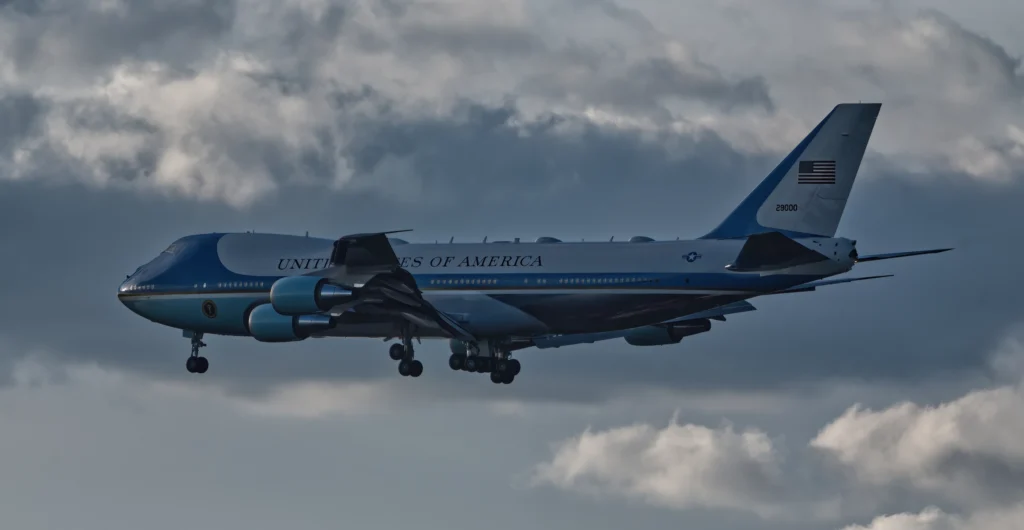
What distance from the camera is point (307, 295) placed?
64.6m

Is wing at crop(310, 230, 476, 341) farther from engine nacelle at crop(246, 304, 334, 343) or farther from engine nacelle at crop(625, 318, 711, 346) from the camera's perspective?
engine nacelle at crop(625, 318, 711, 346)

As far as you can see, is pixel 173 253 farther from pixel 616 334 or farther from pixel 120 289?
pixel 616 334

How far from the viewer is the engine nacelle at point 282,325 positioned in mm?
69438

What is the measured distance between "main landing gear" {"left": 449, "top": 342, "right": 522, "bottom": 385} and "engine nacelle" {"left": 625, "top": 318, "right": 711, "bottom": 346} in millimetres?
6006

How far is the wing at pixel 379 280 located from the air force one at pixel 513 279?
8 centimetres

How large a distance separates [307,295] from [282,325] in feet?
17.4

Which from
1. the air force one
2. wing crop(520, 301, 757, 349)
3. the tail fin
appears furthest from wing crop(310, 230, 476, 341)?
the tail fin

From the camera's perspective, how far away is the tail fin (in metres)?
65.2

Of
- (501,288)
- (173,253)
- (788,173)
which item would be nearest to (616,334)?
(501,288)

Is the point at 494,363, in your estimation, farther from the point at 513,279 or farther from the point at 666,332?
the point at 666,332

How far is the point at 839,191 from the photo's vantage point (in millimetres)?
65438

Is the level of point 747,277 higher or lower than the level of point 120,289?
lower

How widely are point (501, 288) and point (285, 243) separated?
11523 mm

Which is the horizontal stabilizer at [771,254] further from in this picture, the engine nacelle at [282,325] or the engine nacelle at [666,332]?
the engine nacelle at [282,325]
